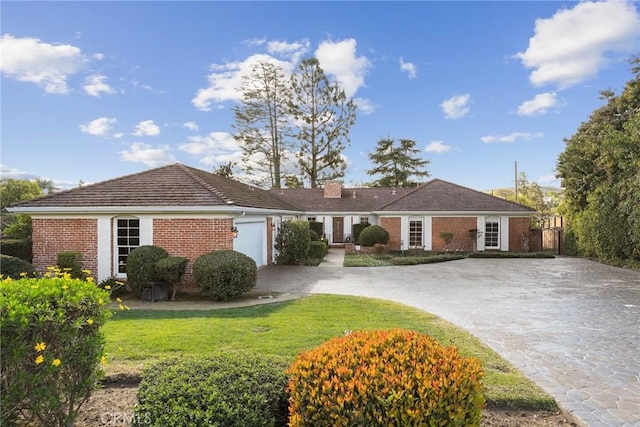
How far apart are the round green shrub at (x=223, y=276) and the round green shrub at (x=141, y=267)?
136 cm

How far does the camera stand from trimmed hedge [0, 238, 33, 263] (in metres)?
14.2

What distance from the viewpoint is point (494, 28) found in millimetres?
13344

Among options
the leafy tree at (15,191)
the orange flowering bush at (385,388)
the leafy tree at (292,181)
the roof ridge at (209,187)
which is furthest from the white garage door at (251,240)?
the leafy tree at (292,181)

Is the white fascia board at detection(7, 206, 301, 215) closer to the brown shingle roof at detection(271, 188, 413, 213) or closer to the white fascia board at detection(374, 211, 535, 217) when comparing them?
the white fascia board at detection(374, 211, 535, 217)

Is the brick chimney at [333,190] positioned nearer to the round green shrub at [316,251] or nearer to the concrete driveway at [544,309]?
the round green shrub at [316,251]

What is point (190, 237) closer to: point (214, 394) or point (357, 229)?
point (214, 394)

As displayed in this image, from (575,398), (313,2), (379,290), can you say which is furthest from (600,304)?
(313,2)

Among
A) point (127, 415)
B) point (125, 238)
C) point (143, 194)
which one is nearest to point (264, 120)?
point (143, 194)

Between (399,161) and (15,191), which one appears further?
(399,161)

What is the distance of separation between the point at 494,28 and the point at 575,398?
1265cm

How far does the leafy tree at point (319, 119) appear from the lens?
37406mm

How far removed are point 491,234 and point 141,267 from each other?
21.5 metres

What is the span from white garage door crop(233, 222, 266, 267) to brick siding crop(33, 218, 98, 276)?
4700mm

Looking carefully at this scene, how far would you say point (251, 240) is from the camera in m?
15.6
